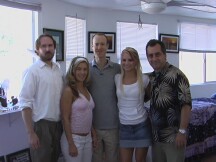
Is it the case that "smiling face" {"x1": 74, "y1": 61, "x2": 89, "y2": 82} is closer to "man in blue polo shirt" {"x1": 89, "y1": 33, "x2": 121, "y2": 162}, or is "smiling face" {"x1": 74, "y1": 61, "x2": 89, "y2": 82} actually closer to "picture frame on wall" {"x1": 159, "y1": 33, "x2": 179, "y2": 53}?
"man in blue polo shirt" {"x1": 89, "y1": 33, "x2": 121, "y2": 162}

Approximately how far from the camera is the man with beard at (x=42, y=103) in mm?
2321

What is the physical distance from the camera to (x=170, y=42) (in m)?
5.75

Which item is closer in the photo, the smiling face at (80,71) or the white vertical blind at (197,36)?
the smiling face at (80,71)

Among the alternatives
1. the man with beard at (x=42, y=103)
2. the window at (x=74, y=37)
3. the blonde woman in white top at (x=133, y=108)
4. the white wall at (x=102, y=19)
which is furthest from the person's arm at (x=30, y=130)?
the window at (x=74, y=37)

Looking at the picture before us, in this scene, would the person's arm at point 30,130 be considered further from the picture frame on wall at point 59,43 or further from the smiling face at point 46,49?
the picture frame on wall at point 59,43

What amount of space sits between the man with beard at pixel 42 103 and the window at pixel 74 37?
2076 millimetres

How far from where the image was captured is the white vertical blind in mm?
6035

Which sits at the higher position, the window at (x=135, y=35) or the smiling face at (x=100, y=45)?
the window at (x=135, y=35)

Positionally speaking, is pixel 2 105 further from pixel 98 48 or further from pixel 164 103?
pixel 164 103

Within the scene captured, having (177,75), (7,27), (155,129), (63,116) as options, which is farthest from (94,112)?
(7,27)

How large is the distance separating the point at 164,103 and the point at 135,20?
131 inches

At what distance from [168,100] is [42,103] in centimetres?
100

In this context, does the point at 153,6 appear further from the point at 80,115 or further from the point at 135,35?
the point at 135,35

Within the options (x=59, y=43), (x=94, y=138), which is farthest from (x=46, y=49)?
(x=59, y=43)
